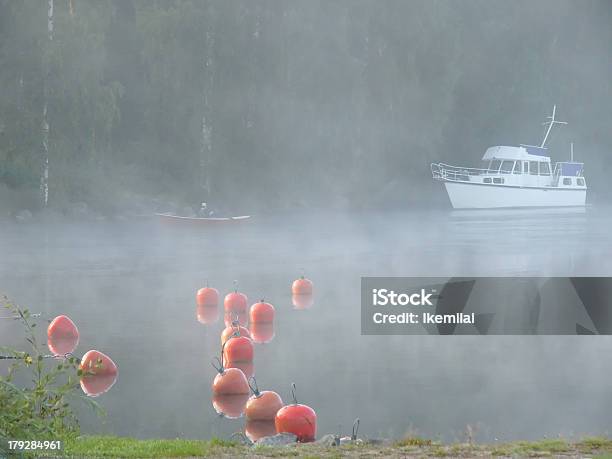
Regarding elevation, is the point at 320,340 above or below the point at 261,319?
below

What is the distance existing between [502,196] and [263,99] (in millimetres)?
22742

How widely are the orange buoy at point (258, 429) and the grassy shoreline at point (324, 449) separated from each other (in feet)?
7.76

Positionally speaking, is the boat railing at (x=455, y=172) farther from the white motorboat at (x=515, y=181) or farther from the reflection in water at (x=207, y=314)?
the reflection in water at (x=207, y=314)

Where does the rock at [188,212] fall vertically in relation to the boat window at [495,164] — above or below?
below

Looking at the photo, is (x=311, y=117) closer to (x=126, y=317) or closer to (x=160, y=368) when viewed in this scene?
(x=126, y=317)

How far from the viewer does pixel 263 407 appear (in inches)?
607

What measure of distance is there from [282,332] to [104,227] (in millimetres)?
32747

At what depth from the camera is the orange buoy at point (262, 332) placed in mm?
23267

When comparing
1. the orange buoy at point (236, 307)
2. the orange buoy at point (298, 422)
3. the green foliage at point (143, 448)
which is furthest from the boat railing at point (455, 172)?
the green foliage at point (143, 448)

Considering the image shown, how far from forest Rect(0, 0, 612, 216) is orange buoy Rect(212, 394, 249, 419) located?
39.7 m

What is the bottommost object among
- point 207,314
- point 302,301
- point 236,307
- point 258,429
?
point 258,429

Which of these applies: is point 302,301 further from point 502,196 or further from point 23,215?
point 502,196

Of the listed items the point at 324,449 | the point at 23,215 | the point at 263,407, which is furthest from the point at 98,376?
the point at 23,215

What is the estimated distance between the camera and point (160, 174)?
214 ft
